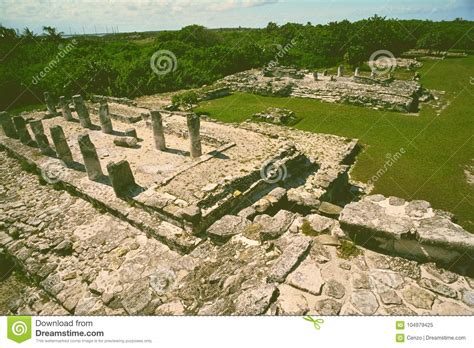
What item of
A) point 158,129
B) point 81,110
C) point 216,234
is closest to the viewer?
point 216,234

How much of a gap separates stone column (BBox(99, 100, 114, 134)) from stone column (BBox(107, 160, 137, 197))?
5.88m

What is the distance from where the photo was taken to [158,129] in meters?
10.9

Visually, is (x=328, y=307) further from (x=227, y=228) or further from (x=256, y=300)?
(x=227, y=228)

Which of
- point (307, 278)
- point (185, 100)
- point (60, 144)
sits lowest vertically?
point (185, 100)

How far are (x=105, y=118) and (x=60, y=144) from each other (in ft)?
10.4

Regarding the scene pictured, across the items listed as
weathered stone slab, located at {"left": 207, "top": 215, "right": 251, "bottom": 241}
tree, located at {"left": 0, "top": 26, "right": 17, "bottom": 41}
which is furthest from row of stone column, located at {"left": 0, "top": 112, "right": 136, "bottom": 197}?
tree, located at {"left": 0, "top": 26, "right": 17, "bottom": 41}

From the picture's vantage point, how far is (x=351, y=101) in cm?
1770

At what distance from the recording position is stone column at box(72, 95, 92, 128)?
1316cm

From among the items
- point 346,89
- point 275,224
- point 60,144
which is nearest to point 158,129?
point 60,144

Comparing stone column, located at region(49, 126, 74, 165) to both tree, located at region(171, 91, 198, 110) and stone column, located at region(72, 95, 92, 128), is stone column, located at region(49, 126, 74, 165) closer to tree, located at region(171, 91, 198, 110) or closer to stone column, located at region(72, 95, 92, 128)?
stone column, located at region(72, 95, 92, 128)

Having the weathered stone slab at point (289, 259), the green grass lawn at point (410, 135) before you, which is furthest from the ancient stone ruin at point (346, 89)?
the weathered stone slab at point (289, 259)

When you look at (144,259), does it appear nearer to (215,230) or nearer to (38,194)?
(215,230)
